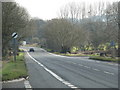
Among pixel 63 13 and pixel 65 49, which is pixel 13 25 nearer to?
pixel 65 49

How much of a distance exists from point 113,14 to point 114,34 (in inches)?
185

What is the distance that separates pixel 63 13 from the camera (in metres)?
117

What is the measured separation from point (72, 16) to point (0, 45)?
82145mm

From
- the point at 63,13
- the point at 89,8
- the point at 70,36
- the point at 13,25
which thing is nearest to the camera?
the point at 13,25

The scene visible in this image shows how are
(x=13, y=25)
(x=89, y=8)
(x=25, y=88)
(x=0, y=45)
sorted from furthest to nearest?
(x=89, y=8), (x=13, y=25), (x=0, y=45), (x=25, y=88)

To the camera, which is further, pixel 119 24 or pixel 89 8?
pixel 89 8

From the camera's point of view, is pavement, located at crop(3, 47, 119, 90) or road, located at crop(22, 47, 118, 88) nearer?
pavement, located at crop(3, 47, 119, 90)

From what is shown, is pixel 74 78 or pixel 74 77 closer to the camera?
pixel 74 78

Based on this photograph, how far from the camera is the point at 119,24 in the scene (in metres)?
52.1

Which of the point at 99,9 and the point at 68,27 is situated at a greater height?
the point at 99,9

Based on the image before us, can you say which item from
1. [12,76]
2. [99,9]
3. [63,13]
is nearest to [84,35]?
[63,13]

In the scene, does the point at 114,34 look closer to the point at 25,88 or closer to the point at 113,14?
the point at 113,14

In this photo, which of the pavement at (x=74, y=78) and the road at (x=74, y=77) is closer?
the pavement at (x=74, y=78)

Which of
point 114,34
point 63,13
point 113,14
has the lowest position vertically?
point 114,34
